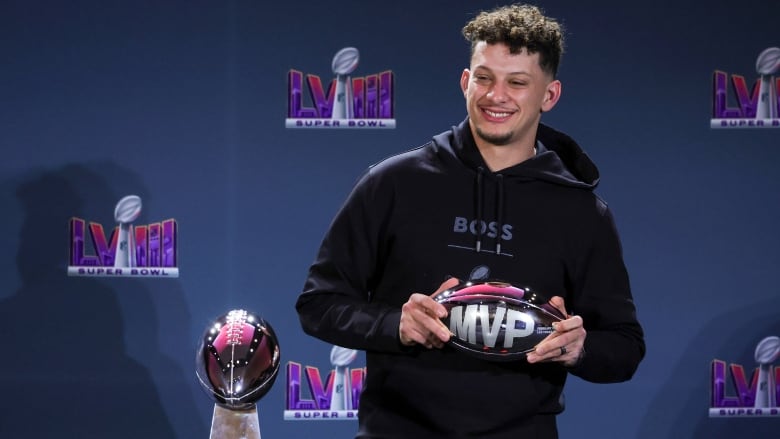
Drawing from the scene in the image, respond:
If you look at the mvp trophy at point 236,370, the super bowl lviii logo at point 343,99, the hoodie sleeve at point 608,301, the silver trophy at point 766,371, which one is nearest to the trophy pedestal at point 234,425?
the mvp trophy at point 236,370

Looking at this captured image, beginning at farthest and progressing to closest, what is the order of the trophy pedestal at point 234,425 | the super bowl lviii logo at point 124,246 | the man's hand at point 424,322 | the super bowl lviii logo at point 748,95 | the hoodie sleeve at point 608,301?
the super bowl lviii logo at point 748,95 < the super bowl lviii logo at point 124,246 < the hoodie sleeve at point 608,301 < the trophy pedestal at point 234,425 < the man's hand at point 424,322

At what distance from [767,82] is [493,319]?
2.24 m

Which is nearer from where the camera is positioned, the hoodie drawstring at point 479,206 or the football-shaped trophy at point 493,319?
the football-shaped trophy at point 493,319

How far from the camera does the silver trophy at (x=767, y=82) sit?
361cm

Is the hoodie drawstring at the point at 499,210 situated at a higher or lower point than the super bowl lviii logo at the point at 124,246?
higher

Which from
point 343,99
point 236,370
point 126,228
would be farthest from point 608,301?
point 126,228

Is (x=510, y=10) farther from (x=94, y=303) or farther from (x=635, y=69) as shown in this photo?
(x=94, y=303)

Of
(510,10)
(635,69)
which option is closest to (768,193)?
(635,69)

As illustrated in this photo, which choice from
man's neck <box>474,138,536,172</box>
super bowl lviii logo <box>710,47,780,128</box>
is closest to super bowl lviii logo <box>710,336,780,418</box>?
super bowl lviii logo <box>710,47,780,128</box>

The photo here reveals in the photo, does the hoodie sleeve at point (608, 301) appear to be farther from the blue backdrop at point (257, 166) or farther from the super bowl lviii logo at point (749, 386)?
the super bowl lviii logo at point (749, 386)

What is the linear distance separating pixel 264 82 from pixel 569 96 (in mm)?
1046

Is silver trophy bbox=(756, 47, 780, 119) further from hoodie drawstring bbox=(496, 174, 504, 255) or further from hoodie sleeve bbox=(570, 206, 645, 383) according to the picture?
hoodie drawstring bbox=(496, 174, 504, 255)

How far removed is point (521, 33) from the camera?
6.48 ft

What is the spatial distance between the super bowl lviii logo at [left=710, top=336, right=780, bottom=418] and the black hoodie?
177 cm
